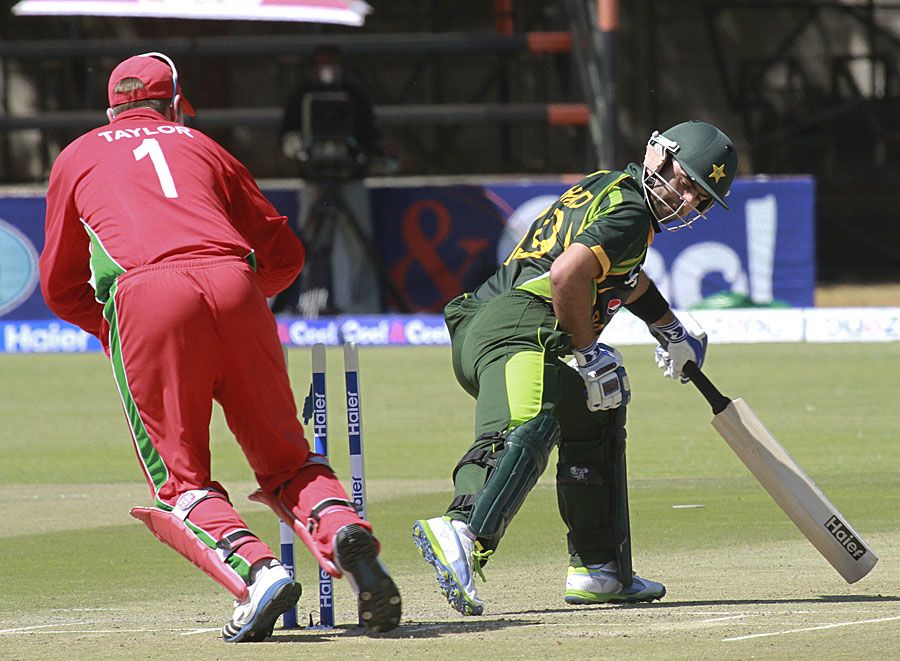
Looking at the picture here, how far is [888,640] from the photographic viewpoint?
183 inches

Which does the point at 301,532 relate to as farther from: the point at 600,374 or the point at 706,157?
the point at 706,157

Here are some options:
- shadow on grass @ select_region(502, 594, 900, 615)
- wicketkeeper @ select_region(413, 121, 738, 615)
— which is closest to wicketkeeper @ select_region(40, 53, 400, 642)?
wicketkeeper @ select_region(413, 121, 738, 615)

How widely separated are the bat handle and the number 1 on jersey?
1.94 meters

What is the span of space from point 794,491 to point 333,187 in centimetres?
1138

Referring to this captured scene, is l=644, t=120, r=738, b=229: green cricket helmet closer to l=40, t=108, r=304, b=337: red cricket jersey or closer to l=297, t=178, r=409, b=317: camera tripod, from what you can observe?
l=40, t=108, r=304, b=337: red cricket jersey

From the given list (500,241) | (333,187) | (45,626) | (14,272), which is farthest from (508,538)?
(14,272)

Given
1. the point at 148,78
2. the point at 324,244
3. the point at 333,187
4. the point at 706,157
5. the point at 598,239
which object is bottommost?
the point at 324,244

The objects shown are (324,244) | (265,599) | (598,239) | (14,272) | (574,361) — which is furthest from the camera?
(324,244)

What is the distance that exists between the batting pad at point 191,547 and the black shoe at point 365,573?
0.30m

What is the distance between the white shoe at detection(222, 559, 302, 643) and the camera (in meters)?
4.71

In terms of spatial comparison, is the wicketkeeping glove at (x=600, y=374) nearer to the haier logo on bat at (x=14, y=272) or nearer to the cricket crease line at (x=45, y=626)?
the cricket crease line at (x=45, y=626)

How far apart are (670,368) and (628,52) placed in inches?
709

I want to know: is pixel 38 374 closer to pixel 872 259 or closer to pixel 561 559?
pixel 561 559

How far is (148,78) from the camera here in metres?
5.26
